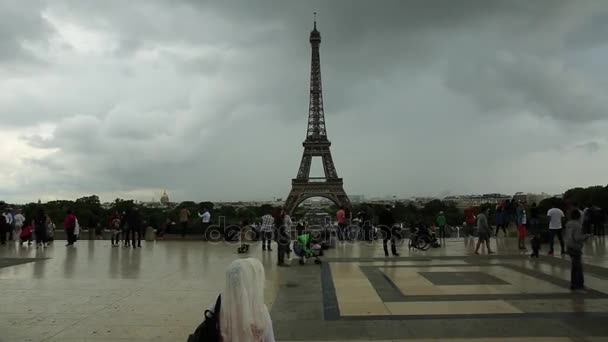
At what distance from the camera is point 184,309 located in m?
7.47

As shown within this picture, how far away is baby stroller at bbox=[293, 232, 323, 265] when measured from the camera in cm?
1320

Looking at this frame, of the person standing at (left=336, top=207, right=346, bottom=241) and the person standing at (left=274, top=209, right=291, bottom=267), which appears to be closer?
the person standing at (left=274, top=209, right=291, bottom=267)

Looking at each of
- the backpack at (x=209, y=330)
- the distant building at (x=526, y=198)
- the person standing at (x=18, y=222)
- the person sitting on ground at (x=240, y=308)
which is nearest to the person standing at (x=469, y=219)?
the distant building at (x=526, y=198)

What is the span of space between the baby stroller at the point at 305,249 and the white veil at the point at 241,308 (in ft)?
33.2

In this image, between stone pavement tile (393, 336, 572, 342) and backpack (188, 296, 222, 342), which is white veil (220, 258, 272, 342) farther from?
stone pavement tile (393, 336, 572, 342)

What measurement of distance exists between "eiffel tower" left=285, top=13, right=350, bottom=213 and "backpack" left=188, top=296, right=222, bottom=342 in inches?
2746

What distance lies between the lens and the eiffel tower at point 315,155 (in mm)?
74062

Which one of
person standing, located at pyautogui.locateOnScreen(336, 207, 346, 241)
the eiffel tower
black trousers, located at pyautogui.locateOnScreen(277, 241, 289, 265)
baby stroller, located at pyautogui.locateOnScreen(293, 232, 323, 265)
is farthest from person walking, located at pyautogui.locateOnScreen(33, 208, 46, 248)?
the eiffel tower

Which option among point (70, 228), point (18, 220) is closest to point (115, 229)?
point (70, 228)

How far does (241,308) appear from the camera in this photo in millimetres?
3072

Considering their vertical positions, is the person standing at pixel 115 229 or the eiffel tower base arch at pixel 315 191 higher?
the eiffel tower base arch at pixel 315 191

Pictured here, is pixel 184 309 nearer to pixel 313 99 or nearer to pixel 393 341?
pixel 393 341

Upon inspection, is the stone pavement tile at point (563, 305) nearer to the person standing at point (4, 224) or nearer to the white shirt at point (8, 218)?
the person standing at point (4, 224)

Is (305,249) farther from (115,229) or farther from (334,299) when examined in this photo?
(115,229)
